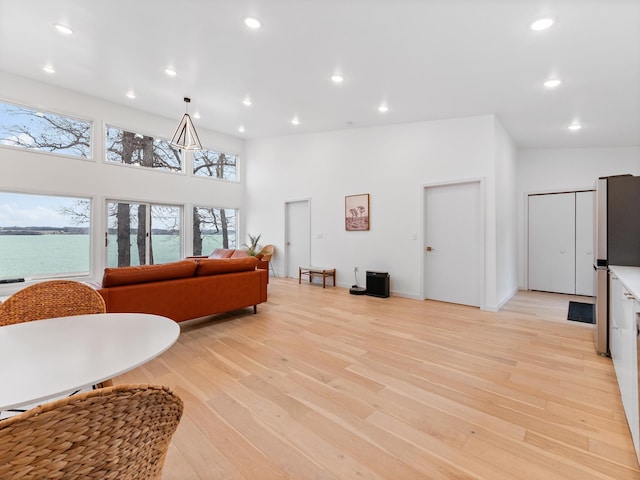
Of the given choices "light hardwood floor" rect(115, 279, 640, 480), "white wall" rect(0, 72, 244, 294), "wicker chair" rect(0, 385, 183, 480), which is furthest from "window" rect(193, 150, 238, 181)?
"wicker chair" rect(0, 385, 183, 480)

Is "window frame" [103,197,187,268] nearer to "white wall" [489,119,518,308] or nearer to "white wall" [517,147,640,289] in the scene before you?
"white wall" [489,119,518,308]

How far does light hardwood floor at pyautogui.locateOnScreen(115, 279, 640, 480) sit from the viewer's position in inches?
59.1

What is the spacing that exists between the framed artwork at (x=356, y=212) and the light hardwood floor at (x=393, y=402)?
2.60 m

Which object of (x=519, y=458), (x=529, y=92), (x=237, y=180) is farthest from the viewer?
(x=237, y=180)

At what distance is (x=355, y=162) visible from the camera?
19.5 feet

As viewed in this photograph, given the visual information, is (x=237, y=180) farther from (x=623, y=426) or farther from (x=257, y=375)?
(x=623, y=426)

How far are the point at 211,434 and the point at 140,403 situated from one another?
52.5 inches

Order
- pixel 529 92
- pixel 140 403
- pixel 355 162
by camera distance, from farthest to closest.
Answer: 1. pixel 355 162
2. pixel 529 92
3. pixel 140 403

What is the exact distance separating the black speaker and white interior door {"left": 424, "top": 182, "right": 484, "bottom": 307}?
2.24 feet

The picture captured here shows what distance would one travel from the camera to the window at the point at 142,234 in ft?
19.7

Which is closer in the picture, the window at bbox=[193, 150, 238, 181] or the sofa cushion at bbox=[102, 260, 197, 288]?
the sofa cushion at bbox=[102, 260, 197, 288]

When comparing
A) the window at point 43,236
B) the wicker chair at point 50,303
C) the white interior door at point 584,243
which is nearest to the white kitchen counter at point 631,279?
the wicker chair at point 50,303

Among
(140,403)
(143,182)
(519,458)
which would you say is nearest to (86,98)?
(143,182)

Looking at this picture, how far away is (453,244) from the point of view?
4.84m
